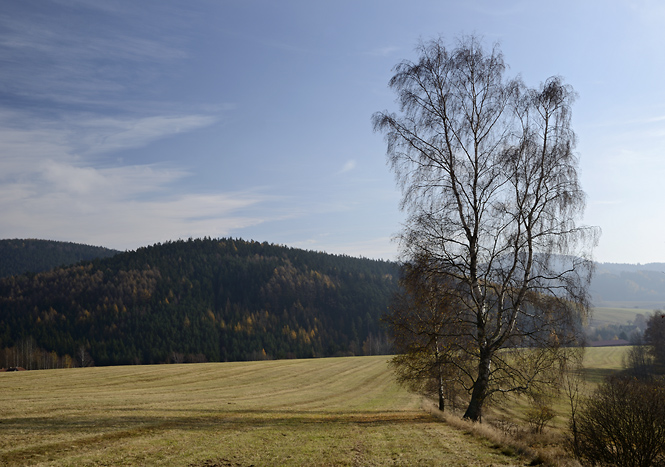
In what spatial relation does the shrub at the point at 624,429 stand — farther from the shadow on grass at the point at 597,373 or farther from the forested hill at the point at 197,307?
the forested hill at the point at 197,307

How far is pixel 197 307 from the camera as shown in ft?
513

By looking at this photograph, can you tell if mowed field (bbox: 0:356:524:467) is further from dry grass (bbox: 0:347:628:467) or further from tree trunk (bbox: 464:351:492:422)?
tree trunk (bbox: 464:351:492:422)

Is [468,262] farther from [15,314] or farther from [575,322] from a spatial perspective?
[15,314]

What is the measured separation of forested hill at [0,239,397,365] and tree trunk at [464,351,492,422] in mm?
115689

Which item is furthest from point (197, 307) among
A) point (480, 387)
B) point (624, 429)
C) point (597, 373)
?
point (624, 429)

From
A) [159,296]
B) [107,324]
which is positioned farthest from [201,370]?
[159,296]

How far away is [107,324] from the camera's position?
13812 cm

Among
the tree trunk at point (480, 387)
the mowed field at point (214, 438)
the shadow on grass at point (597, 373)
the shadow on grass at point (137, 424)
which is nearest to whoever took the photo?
the mowed field at point (214, 438)

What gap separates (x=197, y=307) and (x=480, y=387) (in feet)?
496

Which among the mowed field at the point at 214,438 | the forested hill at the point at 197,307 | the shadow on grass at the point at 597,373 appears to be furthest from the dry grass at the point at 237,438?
the forested hill at the point at 197,307

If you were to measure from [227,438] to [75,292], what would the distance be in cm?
16552

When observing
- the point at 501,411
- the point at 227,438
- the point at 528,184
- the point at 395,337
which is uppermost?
the point at 528,184

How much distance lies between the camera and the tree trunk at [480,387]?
16656 millimetres

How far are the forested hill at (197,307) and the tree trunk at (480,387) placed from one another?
11569cm
